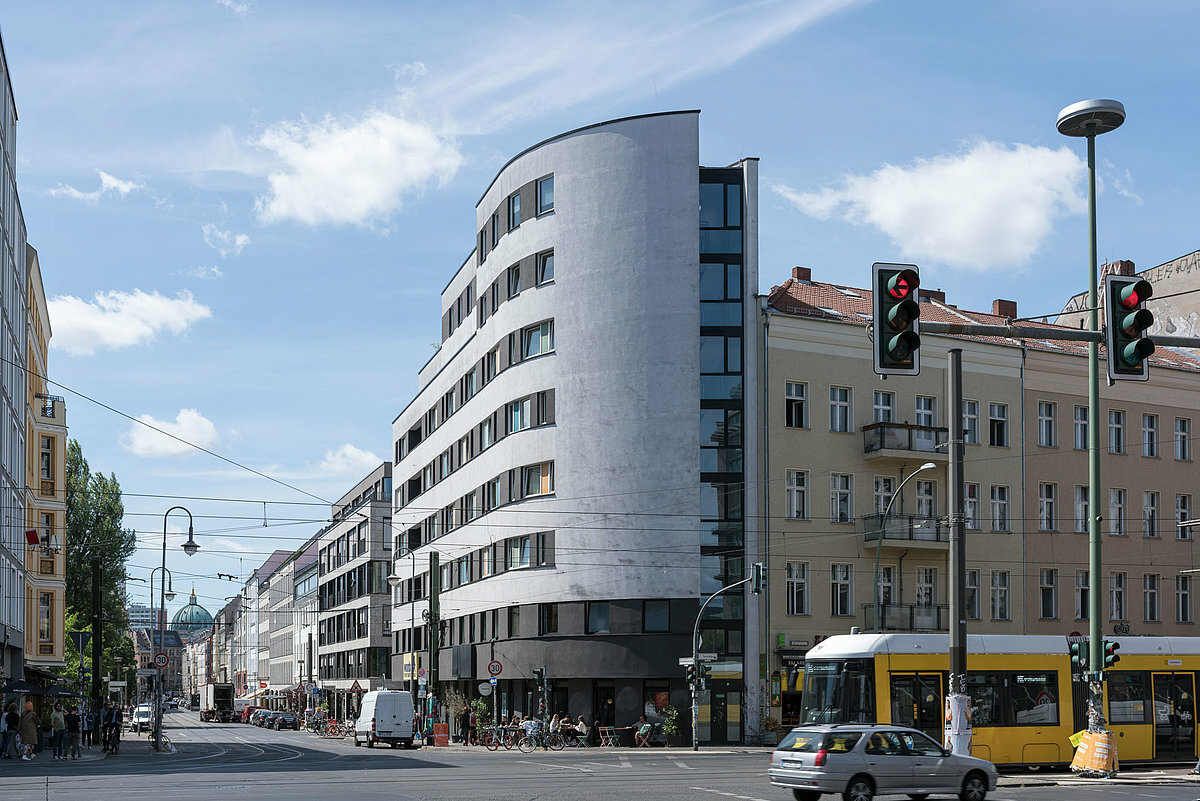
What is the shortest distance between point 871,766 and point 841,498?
108ft

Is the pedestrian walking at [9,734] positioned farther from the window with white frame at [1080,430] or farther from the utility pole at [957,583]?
the window with white frame at [1080,430]

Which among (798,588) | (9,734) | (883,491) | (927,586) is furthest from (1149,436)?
(9,734)

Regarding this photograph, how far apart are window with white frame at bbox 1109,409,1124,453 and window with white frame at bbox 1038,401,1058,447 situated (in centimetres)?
290

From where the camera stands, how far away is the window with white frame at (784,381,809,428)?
176 feet

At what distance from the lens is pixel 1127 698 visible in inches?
1238

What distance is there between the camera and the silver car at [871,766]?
2158cm

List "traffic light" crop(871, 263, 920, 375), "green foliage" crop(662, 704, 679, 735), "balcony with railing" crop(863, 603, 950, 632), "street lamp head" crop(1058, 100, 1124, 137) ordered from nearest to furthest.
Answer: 1. "traffic light" crop(871, 263, 920, 375)
2. "street lamp head" crop(1058, 100, 1124, 137)
3. "green foliage" crop(662, 704, 679, 735)
4. "balcony with railing" crop(863, 603, 950, 632)

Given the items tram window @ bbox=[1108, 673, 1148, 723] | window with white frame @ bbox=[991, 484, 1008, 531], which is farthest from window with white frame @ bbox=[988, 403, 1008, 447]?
tram window @ bbox=[1108, 673, 1148, 723]

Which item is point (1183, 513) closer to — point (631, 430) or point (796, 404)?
point (796, 404)

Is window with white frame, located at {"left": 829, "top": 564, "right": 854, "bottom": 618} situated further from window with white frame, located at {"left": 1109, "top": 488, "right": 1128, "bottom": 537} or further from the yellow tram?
the yellow tram

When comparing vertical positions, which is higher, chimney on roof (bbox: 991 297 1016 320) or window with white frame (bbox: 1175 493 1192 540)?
chimney on roof (bbox: 991 297 1016 320)

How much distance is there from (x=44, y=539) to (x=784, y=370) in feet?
120

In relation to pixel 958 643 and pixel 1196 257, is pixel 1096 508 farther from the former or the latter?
pixel 1196 257

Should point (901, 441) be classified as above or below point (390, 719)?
above
